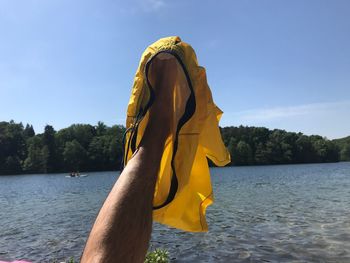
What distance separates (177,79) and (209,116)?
0.44 m

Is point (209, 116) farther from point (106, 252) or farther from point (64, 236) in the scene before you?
point (64, 236)

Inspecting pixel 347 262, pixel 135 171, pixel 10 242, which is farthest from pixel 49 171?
pixel 135 171

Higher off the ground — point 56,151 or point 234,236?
point 56,151

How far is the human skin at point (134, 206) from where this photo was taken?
173 cm

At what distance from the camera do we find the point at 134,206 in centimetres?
193

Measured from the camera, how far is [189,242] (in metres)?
16.5

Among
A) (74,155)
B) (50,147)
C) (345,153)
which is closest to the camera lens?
(50,147)

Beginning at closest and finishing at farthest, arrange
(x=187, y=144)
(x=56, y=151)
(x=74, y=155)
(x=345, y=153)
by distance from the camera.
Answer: (x=187, y=144)
(x=74, y=155)
(x=56, y=151)
(x=345, y=153)

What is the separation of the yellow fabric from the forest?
123 m

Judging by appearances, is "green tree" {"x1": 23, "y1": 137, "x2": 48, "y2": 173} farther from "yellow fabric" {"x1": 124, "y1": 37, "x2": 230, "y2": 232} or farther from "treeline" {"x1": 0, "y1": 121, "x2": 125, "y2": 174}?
"yellow fabric" {"x1": 124, "y1": 37, "x2": 230, "y2": 232}

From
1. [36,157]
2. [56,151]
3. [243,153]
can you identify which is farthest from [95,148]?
[243,153]

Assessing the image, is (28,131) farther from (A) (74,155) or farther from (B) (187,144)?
(B) (187,144)

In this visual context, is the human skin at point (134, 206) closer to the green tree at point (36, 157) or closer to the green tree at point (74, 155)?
the green tree at point (74, 155)

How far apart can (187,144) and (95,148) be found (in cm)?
13598
